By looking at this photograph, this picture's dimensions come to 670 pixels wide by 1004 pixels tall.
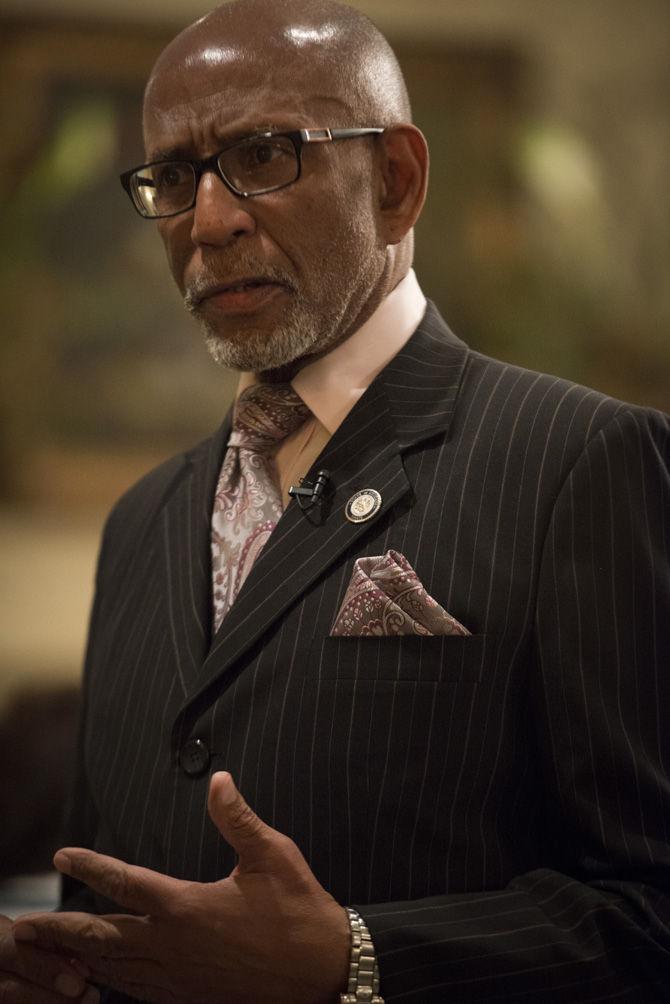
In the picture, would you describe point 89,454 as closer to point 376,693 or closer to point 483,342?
point 483,342

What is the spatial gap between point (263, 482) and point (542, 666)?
1.72ft

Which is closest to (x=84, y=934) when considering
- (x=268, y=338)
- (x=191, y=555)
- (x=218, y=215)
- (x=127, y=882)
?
(x=127, y=882)

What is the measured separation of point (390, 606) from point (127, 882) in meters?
0.44

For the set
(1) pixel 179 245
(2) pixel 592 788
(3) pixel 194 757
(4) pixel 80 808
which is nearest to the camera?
(2) pixel 592 788

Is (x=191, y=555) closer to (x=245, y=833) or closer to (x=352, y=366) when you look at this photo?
(x=352, y=366)

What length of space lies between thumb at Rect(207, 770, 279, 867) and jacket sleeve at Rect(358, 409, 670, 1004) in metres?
0.16

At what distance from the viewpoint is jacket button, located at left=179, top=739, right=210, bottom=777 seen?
58.7 inches

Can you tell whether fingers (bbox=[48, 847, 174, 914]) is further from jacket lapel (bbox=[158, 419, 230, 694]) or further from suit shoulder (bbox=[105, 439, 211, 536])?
suit shoulder (bbox=[105, 439, 211, 536])

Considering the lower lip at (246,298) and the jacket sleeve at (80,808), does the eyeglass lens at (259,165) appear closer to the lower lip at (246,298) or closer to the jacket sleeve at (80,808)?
the lower lip at (246,298)

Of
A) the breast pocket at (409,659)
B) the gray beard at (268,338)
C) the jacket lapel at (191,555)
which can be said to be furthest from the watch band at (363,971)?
the gray beard at (268,338)

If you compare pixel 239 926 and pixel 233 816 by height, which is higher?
pixel 233 816

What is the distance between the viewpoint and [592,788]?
1.36 m

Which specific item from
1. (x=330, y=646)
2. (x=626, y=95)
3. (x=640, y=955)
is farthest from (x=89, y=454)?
(x=640, y=955)

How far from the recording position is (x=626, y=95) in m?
4.34
